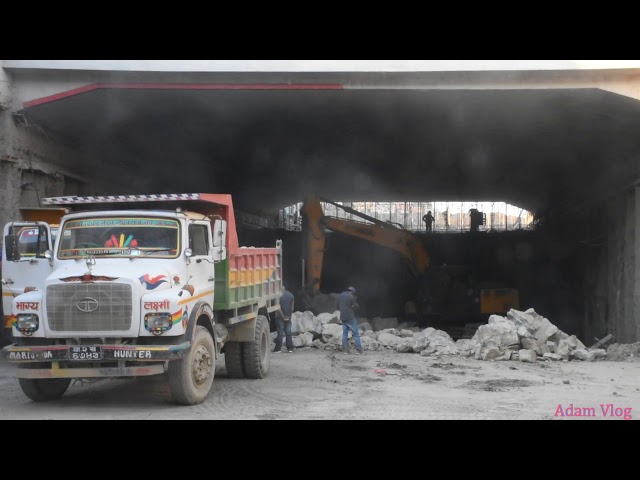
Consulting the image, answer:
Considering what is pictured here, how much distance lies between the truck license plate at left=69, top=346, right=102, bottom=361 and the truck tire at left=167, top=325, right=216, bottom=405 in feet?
3.26

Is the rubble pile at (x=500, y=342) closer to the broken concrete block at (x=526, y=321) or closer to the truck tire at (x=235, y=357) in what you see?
the broken concrete block at (x=526, y=321)

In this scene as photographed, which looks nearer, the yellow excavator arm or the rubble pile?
the rubble pile

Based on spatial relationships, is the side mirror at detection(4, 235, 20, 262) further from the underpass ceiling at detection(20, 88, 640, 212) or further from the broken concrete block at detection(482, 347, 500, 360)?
the broken concrete block at detection(482, 347, 500, 360)

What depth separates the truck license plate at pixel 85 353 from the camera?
825cm

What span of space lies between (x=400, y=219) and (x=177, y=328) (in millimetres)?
50023

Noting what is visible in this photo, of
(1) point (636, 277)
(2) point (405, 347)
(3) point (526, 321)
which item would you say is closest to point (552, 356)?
(3) point (526, 321)

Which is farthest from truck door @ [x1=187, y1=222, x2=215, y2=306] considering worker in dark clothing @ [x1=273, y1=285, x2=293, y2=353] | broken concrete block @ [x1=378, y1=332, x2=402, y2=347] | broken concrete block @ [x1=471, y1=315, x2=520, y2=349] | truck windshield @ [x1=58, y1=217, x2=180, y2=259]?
broken concrete block @ [x1=378, y1=332, x2=402, y2=347]

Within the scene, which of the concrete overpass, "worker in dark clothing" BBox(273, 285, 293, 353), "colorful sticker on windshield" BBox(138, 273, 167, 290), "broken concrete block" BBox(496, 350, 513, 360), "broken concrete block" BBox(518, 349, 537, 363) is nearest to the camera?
"colorful sticker on windshield" BBox(138, 273, 167, 290)

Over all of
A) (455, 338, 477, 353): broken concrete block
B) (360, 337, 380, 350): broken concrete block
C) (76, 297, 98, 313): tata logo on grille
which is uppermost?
(76, 297, 98, 313): tata logo on grille

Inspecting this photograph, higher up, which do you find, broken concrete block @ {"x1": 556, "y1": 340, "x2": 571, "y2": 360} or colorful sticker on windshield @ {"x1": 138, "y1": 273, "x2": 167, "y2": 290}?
colorful sticker on windshield @ {"x1": 138, "y1": 273, "x2": 167, "y2": 290}

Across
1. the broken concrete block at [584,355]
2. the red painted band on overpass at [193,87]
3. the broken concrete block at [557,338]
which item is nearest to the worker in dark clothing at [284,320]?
the red painted band on overpass at [193,87]

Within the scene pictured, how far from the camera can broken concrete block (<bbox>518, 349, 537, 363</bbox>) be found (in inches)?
559

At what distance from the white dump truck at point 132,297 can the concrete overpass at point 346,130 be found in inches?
250

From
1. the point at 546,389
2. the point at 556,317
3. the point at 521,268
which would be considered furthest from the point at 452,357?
the point at 521,268
